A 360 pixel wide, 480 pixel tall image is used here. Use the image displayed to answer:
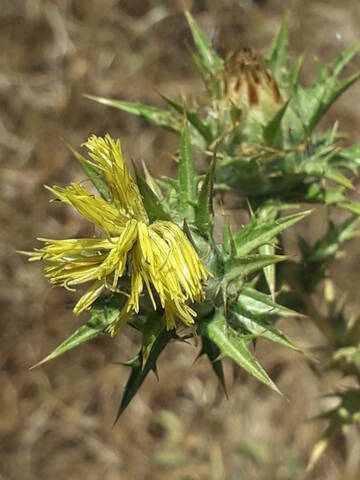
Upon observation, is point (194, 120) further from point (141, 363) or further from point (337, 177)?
point (141, 363)

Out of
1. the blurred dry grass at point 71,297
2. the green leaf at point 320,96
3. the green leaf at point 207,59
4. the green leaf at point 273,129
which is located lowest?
the blurred dry grass at point 71,297

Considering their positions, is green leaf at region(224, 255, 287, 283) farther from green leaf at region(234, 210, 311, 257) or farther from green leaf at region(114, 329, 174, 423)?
green leaf at region(114, 329, 174, 423)

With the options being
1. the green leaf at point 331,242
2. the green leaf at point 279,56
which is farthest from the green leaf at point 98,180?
the green leaf at point 331,242

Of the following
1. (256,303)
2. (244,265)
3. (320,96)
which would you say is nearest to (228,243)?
(244,265)

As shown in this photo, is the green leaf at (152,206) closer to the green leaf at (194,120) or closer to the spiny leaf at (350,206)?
the green leaf at (194,120)

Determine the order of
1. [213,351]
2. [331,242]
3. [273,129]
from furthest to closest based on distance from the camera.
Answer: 1. [331,242]
2. [273,129]
3. [213,351]

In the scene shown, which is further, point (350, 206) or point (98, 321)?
point (350, 206)
